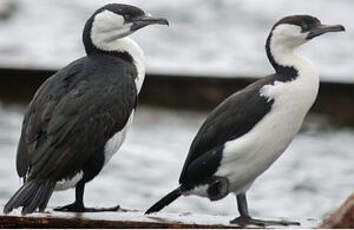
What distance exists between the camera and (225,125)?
5617 mm

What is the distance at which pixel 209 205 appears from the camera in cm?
969

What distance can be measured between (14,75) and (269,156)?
6284 mm

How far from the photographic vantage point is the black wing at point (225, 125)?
5594 millimetres

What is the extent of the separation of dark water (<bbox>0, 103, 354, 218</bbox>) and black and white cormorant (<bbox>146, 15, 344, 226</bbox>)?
3185 mm

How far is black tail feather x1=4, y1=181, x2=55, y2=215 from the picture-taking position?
18.3 ft

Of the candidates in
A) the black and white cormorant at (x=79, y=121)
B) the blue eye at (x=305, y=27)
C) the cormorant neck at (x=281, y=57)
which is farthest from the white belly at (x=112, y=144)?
the blue eye at (x=305, y=27)

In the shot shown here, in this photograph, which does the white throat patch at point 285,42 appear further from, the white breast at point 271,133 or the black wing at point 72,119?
the black wing at point 72,119

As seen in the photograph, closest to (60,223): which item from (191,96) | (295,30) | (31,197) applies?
(31,197)

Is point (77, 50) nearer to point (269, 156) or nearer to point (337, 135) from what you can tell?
point (337, 135)

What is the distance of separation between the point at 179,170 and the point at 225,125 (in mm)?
4855

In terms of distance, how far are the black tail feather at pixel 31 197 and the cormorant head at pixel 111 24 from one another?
0.75 metres

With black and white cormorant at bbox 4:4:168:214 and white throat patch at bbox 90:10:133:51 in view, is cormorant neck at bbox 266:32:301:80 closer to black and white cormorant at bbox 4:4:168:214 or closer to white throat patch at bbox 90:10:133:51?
black and white cormorant at bbox 4:4:168:214

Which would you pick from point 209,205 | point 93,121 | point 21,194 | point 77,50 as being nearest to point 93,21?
point 93,121

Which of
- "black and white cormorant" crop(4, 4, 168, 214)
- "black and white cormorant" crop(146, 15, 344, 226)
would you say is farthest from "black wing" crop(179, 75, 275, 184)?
"black and white cormorant" crop(4, 4, 168, 214)
